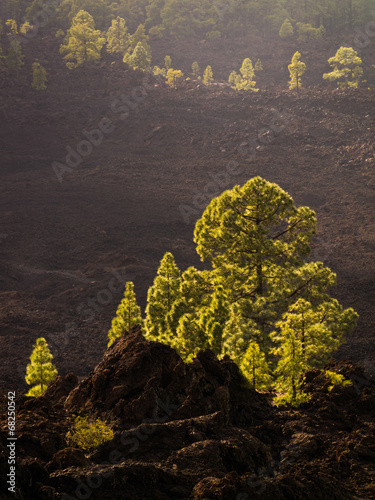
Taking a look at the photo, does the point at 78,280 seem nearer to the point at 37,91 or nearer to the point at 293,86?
the point at 37,91

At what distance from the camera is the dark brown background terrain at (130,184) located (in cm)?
3428

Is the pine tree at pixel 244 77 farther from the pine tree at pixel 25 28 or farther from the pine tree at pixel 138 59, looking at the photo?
the pine tree at pixel 25 28

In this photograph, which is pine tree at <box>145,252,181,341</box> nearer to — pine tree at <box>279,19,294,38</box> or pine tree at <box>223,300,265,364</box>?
pine tree at <box>223,300,265,364</box>

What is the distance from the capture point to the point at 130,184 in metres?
55.9

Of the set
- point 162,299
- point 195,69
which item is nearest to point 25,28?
point 195,69

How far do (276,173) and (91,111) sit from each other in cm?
3123

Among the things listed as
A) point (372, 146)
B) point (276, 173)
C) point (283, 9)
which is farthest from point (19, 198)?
point (283, 9)

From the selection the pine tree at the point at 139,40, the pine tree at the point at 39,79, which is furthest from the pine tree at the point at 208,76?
the pine tree at the point at 39,79

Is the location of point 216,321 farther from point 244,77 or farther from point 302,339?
point 244,77

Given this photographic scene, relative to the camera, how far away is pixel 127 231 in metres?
47.7

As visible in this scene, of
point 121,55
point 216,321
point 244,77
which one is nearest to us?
point 216,321

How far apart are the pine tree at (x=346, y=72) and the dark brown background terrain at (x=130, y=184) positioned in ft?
60.7

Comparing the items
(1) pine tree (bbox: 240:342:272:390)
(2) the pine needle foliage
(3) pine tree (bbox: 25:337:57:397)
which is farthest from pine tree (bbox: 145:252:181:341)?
(2) the pine needle foliage

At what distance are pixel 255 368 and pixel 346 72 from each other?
293 feet
